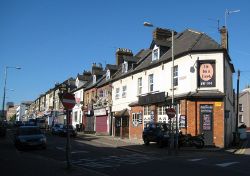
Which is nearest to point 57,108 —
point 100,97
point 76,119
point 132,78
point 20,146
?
point 76,119

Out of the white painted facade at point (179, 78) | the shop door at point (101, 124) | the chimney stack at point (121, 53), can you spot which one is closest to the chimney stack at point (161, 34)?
the white painted facade at point (179, 78)

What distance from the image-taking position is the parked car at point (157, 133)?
93.4ft

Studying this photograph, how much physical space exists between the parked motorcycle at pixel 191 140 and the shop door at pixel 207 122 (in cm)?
117

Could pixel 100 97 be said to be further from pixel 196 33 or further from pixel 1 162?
pixel 1 162

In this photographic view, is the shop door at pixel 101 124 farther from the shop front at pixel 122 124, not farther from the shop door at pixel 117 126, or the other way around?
the shop front at pixel 122 124

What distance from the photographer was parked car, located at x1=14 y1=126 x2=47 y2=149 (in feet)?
80.4

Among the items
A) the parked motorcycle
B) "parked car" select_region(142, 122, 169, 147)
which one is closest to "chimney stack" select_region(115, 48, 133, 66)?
"parked car" select_region(142, 122, 169, 147)

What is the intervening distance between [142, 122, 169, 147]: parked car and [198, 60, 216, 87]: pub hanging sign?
4.75 m

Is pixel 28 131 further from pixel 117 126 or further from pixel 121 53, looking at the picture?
pixel 121 53

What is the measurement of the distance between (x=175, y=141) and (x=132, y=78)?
14.8 m

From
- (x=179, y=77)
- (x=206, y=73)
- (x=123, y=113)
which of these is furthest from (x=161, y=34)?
(x=206, y=73)

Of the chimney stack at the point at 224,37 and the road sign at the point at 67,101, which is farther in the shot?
the chimney stack at the point at 224,37

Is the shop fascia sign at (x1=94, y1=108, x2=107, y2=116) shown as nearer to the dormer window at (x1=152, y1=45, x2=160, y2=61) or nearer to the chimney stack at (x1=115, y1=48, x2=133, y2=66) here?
the chimney stack at (x1=115, y1=48, x2=133, y2=66)

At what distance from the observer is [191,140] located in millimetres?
28188
